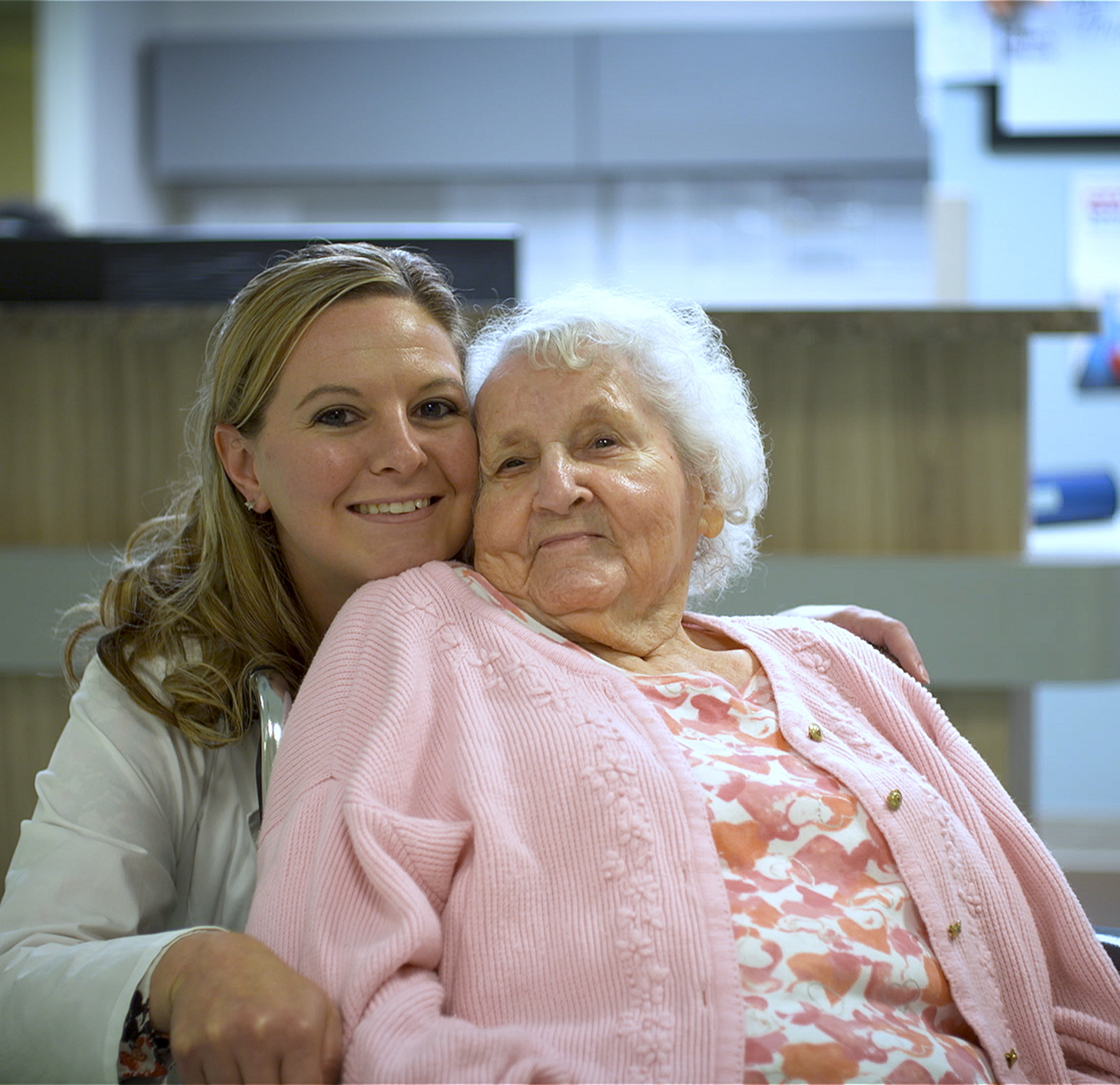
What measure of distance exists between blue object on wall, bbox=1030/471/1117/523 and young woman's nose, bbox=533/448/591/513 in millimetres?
1682

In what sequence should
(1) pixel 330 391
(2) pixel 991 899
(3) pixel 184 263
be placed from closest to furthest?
(2) pixel 991 899
(1) pixel 330 391
(3) pixel 184 263

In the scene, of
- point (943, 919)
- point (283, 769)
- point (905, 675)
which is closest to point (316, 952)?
point (283, 769)

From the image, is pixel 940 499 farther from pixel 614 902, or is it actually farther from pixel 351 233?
pixel 614 902

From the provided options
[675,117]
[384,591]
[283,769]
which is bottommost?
[283,769]

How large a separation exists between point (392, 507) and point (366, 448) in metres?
0.07

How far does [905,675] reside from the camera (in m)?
1.44

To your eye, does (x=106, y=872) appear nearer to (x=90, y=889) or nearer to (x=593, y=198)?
(x=90, y=889)

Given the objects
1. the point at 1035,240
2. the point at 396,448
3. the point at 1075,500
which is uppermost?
the point at 1035,240

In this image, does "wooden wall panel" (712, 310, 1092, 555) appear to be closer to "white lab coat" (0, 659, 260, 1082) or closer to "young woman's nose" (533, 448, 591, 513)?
"young woman's nose" (533, 448, 591, 513)

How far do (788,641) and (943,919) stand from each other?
0.36 m

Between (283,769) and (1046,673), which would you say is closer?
(283,769)

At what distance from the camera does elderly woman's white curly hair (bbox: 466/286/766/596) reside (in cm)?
136

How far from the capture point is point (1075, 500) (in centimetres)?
268

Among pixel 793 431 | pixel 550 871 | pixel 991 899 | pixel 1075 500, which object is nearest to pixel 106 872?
pixel 550 871
